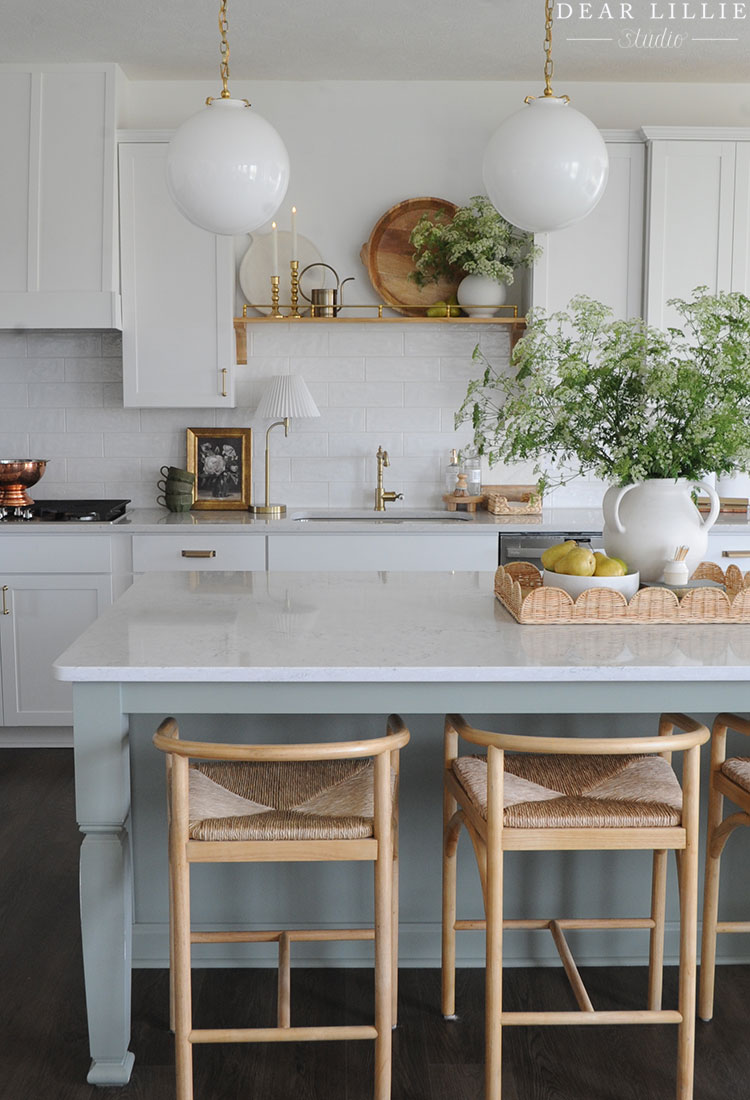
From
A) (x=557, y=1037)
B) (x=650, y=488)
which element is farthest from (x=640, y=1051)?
(x=650, y=488)

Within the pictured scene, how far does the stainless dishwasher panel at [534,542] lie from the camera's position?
4285mm

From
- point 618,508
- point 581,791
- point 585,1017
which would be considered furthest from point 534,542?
point 585,1017

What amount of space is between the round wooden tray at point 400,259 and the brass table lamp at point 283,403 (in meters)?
0.57

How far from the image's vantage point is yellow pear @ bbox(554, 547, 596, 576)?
2484 millimetres

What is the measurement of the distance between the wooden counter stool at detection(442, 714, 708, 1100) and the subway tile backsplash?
2.82 metres

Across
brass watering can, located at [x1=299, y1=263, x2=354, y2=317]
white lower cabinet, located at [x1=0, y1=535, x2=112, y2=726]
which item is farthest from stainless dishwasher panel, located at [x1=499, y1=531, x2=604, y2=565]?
white lower cabinet, located at [x1=0, y1=535, x2=112, y2=726]

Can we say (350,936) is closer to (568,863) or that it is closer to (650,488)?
(568,863)

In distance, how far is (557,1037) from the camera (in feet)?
7.75

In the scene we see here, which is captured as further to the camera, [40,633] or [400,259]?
[400,259]

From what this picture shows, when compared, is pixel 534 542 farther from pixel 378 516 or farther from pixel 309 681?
pixel 309 681

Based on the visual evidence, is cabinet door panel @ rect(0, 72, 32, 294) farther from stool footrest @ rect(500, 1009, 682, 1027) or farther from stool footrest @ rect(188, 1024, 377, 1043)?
stool footrest @ rect(500, 1009, 682, 1027)

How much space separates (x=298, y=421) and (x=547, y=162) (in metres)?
2.75

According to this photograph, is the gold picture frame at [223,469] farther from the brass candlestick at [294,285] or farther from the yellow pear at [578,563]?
the yellow pear at [578,563]

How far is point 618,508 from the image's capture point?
2.63 meters
